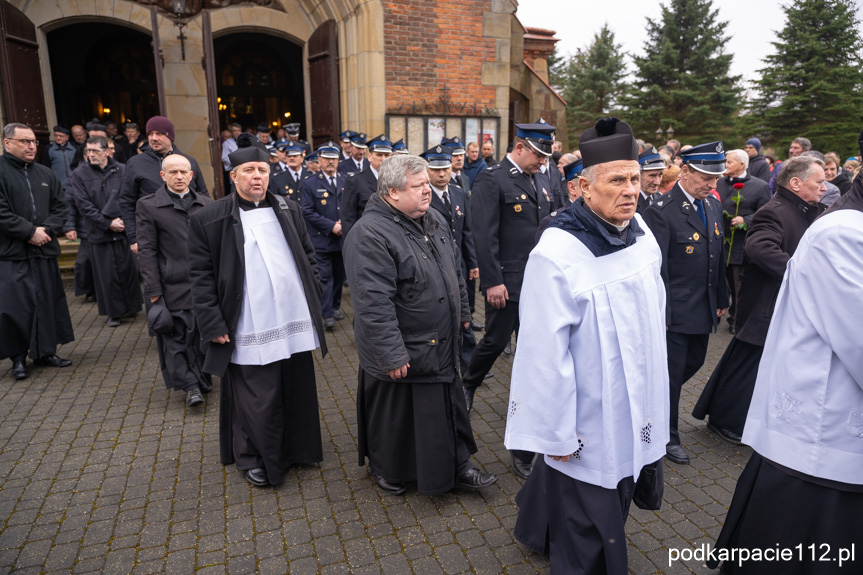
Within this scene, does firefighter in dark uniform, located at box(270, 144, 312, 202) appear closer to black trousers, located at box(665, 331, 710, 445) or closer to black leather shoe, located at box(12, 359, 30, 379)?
black leather shoe, located at box(12, 359, 30, 379)

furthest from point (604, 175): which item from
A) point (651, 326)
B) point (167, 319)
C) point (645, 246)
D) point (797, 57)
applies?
point (797, 57)

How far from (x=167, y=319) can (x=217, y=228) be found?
5.39 feet

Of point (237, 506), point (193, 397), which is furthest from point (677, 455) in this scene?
point (193, 397)

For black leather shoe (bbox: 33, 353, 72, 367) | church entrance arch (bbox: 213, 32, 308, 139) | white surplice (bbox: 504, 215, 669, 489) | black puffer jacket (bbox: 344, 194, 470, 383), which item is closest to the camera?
white surplice (bbox: 504, 215, 669, 489)

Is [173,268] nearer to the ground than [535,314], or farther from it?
nearer to the ground

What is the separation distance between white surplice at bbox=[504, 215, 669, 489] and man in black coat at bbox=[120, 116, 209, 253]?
440cm

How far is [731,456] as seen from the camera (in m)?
4.18

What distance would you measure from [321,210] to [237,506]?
4.64 metres

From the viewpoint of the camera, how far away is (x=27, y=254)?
576 cm

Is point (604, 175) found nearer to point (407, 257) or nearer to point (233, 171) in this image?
point (407, 257)

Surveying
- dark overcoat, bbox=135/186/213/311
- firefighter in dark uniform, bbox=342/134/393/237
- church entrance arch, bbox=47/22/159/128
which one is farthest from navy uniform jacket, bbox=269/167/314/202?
church entrance arch, bbox=47/22/159/128

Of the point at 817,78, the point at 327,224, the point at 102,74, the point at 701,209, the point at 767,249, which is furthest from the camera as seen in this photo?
the point at 817,78

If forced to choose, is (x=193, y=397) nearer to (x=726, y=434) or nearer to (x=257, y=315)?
(x=257, y=315)

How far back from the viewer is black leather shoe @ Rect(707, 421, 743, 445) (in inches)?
171
